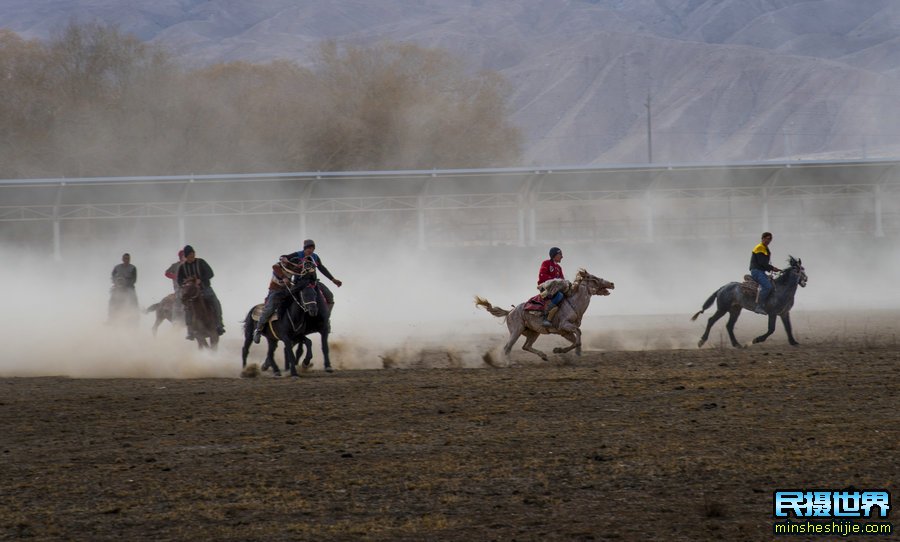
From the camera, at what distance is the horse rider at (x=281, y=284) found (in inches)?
624

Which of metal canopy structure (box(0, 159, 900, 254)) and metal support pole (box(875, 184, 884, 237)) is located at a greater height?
metal canopy structure (box(0, 159, 900, 254))

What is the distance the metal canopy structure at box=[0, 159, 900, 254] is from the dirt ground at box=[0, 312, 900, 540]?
2193cm

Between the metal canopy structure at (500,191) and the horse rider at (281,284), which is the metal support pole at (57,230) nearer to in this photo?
the metal canopy structure at (500,191)

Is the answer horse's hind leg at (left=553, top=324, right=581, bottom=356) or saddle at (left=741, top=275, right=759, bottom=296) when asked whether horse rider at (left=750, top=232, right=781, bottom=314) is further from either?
horse's hind leg at (left=553, top=324, right=581, bottom=356)

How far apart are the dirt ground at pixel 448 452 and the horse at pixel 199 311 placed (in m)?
3.12

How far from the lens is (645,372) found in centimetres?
1517

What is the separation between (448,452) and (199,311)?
9.96 metres

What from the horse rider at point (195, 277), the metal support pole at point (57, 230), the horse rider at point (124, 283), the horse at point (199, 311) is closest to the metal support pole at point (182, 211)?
the metal support pole at point (57, 230)

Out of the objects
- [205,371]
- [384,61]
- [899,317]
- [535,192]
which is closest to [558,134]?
[384,61]

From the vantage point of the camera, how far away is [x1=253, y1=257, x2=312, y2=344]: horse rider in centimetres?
1585

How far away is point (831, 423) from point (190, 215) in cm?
2906

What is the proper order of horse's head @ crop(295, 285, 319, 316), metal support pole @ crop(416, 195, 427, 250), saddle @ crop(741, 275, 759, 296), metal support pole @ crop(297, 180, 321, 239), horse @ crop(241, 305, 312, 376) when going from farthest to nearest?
metal support pole @ crop(297, 180, 321, 239) < metal support pole @ crop(416, 195, 427, 250) < saddle @ crop(741, 275, 759, 296) < horse @ crop(241, 305, 312, 376) < horse's head @ crop(295, 285, 319, 316)

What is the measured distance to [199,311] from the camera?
61.5 feet

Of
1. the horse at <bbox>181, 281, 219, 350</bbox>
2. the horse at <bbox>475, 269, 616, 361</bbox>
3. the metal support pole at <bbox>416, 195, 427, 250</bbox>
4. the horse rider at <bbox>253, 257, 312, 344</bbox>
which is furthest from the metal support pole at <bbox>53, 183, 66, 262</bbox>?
the horse at <bbox>475, 269, 616, 361</bbox>
